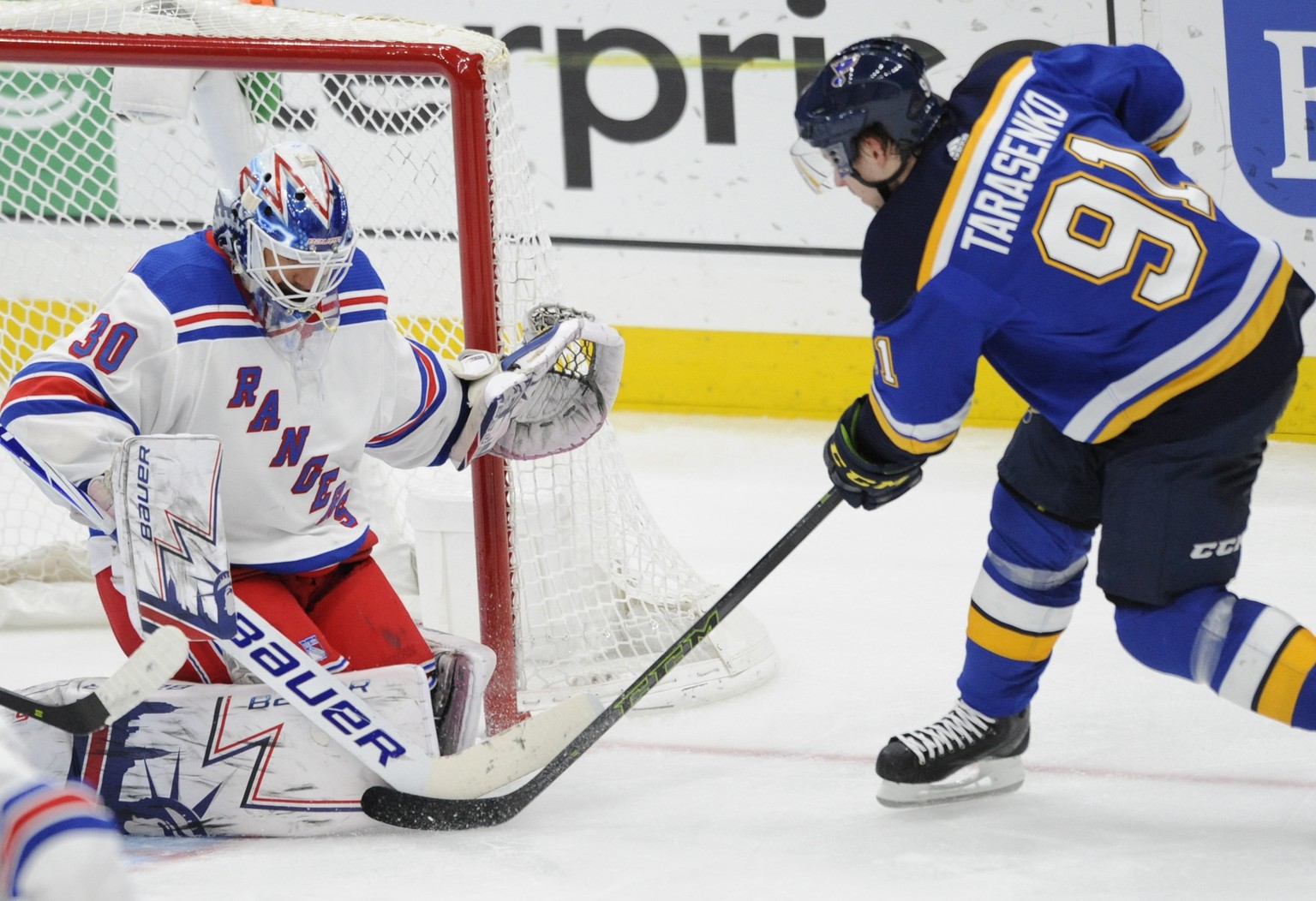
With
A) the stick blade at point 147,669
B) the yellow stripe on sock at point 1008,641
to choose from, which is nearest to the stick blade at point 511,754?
the stick blade at point 147,669

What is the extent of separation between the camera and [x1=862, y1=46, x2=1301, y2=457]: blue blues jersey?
6.80 feet

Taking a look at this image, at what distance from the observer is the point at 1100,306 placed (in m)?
2.09

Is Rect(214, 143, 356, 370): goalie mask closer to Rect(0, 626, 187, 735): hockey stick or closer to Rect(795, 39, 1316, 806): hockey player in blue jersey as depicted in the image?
Rect(0, 626, 187, 735): hockey stick

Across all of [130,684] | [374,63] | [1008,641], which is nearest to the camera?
[130,684]

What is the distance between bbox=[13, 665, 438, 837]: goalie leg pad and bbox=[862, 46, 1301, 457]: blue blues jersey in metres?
0.92

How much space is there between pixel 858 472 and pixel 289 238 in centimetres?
82

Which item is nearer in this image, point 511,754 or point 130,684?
point 130,684

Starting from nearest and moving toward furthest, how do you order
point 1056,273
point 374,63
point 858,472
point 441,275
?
point 1056,273, point 858,472, point 374,63, point 441,275

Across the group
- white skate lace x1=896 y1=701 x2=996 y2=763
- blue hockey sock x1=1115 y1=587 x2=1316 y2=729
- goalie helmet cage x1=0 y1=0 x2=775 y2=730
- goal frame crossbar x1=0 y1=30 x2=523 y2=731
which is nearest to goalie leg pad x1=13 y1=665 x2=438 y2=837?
goalie helmet cage x1=0 y1=0 x2=775 y2=730

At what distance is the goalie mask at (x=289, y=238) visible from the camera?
7.28 ft

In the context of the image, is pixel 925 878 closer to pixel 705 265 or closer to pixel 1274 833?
pixel 1274 833

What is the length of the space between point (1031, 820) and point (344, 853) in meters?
0.95

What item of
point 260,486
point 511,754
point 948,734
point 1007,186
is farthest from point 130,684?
point 1007,186

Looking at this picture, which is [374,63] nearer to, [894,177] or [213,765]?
[894,177]
